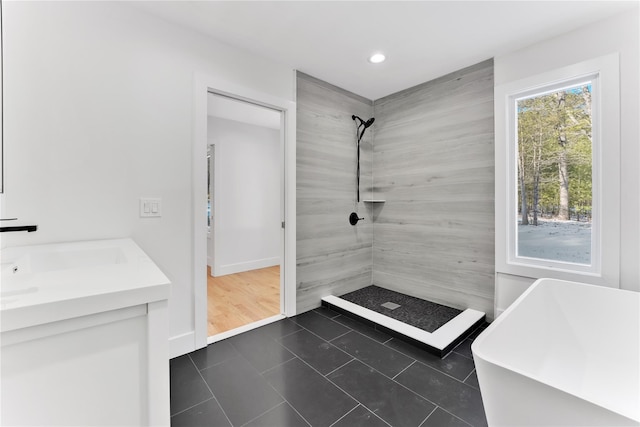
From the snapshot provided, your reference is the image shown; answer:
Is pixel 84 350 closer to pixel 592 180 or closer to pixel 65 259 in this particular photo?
pixel 65 259

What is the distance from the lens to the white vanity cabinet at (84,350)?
2.06 ft

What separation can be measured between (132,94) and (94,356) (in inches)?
68.0

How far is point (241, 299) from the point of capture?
3260mm

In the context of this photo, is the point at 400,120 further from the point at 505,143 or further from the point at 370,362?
the point at 370,362

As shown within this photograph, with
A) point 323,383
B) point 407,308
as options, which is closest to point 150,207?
point 323,383

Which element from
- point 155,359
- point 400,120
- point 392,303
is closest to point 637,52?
point 400,120

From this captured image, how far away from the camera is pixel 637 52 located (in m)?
1.81

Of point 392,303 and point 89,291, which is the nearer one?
point 89,291

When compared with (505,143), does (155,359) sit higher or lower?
lower

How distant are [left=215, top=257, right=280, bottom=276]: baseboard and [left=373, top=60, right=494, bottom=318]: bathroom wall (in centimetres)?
218

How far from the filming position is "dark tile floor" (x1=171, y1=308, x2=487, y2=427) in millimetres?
1451

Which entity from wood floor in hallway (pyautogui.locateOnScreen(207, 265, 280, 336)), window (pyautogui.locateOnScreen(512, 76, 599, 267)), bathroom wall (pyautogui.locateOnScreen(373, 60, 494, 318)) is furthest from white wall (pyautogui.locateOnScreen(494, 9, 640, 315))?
wood floor in hallway (pyautogui.locateOnScreen(207, 265, 280, 336))

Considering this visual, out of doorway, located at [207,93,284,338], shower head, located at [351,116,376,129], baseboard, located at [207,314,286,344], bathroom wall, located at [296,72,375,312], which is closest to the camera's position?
baseboard, located at [207,314,286,344]

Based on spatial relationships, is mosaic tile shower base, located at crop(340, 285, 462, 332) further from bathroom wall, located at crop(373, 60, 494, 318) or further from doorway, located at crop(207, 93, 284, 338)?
doorway, located at crop(207, 93, 284, 338)
